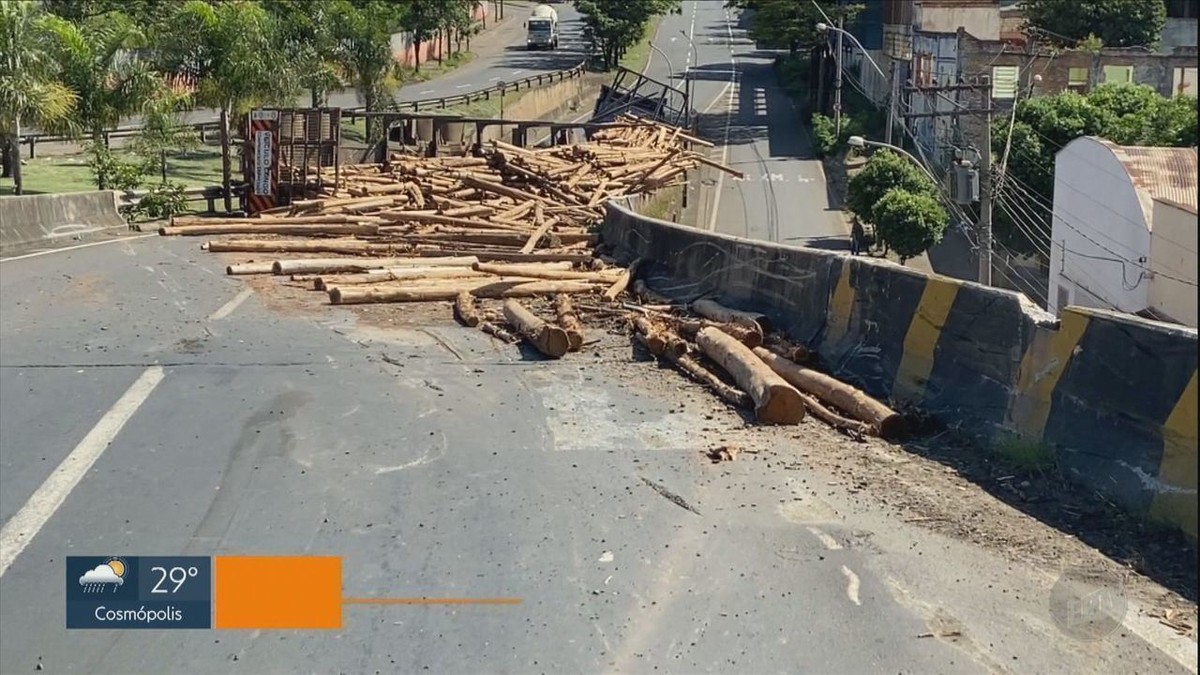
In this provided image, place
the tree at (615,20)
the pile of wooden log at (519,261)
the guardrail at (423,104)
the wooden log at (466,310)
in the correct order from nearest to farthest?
the pile of wooden log at (519,261)
the wooden log at (466,310)
the guardrail at (423,104)
the tree at (615,20)

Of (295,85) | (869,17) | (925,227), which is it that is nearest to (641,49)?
(869,17)

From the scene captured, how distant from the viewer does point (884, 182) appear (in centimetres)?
4528

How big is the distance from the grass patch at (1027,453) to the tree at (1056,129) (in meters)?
30.8

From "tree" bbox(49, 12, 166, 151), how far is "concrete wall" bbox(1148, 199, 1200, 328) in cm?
2170

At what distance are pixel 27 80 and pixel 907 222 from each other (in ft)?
89.8

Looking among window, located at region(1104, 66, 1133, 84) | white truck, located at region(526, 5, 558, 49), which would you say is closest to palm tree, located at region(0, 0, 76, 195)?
window, located at region(1104, 66, 1133, 84)

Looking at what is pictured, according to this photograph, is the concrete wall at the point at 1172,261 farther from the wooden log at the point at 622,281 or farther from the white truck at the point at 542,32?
the white truck at the point at 542,32

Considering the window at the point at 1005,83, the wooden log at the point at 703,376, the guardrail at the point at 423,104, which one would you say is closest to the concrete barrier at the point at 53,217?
the guardrail at the point at 423,104

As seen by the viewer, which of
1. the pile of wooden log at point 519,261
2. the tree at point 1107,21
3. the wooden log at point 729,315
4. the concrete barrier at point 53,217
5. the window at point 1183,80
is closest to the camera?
the pile of wooden log at point 519,261

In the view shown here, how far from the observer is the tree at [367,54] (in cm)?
4147

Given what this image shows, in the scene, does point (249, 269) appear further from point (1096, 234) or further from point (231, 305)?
point (1096, 234)

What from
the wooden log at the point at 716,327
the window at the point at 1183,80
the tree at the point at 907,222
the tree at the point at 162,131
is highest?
the window at the point at 1183,80
